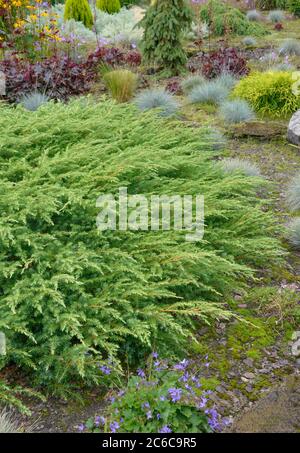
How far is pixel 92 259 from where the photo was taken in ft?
10.0

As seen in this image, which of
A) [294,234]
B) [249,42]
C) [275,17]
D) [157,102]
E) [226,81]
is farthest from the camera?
[275,17]

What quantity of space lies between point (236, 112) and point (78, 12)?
8.11 m

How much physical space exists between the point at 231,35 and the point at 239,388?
1132 cm

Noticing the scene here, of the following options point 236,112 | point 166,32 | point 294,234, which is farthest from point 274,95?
point 294,234

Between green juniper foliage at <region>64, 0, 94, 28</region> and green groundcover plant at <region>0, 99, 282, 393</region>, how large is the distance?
9.84 m

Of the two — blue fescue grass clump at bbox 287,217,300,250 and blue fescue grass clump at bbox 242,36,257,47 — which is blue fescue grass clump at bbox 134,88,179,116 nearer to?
blue fescue grass clump at bbox 287,217,300,250

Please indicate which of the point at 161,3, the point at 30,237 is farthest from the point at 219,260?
the point at 161,3

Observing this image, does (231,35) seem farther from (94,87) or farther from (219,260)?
(219,260)

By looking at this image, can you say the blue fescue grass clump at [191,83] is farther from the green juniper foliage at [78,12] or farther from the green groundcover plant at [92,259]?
the green juniper foliage at [78,12]

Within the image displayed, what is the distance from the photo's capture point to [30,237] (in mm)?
3029

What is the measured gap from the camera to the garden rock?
6152 mm

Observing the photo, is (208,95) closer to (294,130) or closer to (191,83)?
(191,83)

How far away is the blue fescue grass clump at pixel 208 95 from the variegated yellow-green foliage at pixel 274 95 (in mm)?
257

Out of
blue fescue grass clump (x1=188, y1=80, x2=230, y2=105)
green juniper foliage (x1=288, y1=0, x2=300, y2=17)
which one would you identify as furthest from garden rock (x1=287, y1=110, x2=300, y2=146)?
green juniper foliage (x1=288, y1=0, x2=300, y2=17)
